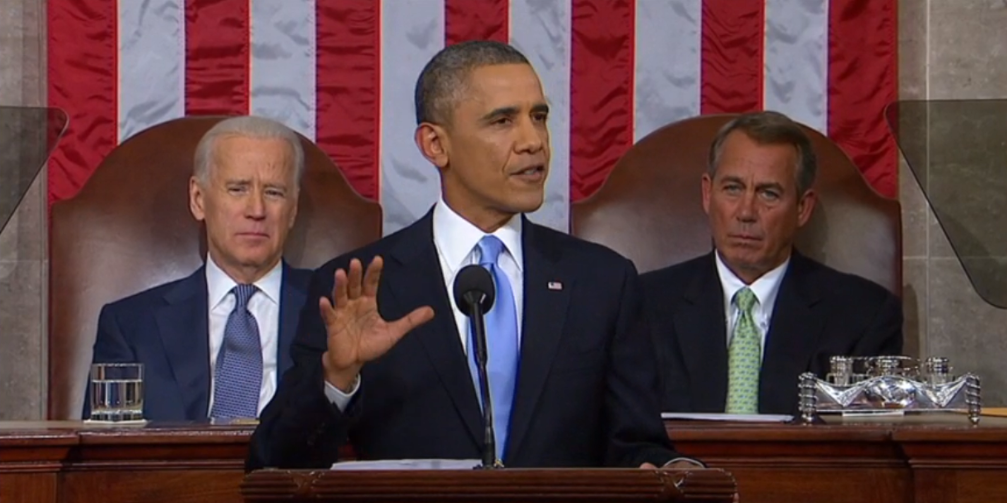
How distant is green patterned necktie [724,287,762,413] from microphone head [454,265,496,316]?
2007 millimetres

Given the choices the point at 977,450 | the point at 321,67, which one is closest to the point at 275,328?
the point at 321,67

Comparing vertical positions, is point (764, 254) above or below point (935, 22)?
below

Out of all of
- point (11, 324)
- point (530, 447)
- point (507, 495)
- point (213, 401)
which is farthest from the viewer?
point (11, 324)

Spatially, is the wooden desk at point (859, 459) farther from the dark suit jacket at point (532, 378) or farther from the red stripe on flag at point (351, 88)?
the red stripe on flag at point (351, 88)

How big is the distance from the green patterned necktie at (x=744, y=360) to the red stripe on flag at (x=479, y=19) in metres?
1.37

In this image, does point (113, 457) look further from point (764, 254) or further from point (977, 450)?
point (764, 254)

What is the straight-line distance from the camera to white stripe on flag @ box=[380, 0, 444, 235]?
19.0ft

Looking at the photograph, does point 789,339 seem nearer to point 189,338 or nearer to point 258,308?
point 258,308

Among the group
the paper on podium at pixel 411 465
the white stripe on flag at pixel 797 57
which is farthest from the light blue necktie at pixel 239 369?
the white stripe on flag at pixel 797 57

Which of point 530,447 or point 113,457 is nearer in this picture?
point 530,447

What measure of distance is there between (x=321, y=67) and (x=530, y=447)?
2728mm

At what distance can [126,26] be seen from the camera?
5.74 meters

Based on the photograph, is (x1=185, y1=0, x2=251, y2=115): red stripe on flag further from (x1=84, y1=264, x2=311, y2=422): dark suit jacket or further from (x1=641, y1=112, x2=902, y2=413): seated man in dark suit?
(x1=641, y1=112, x2=902, y2=413): seated man in dark suit

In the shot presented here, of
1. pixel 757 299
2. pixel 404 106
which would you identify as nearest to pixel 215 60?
pixel 404 106
